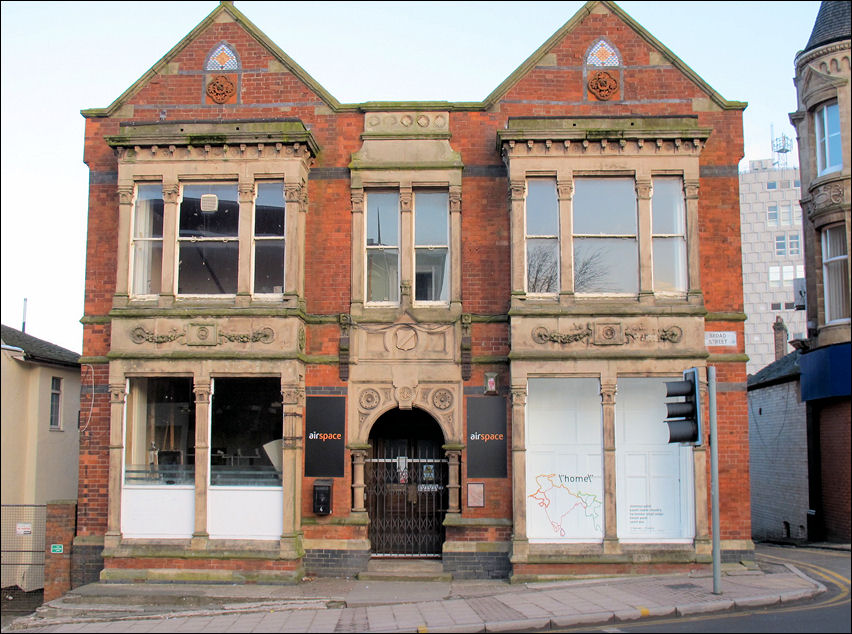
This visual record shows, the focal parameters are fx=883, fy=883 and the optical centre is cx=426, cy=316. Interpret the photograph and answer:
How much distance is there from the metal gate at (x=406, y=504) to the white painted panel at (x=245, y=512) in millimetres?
1816

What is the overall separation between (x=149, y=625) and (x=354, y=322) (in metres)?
→ 6.25

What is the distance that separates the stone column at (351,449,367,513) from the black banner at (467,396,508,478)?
76.3 inches

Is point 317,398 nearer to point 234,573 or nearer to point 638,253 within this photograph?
point 234,573

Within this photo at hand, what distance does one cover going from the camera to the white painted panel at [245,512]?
616 inches

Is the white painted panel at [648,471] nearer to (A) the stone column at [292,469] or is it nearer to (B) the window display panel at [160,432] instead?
(A) the stone column at [292,469]

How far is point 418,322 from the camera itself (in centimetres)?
1628

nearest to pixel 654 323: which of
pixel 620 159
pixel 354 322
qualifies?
pixel 620 159

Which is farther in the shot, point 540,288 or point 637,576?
point 540,288

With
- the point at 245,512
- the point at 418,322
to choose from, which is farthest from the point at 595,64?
the point at 245,512

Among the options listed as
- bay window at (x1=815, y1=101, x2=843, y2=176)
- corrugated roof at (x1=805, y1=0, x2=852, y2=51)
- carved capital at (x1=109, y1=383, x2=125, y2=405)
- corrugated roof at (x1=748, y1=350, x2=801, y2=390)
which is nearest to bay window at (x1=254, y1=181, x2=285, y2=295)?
carved capital at (x1=109, y1=383, x2=125, y2=405)

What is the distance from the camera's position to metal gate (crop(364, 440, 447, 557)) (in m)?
16.5

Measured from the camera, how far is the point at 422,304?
16.5m

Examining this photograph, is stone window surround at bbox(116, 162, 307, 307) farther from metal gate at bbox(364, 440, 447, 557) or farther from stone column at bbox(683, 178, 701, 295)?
stone column at bbox(683, 178, 701, 295)

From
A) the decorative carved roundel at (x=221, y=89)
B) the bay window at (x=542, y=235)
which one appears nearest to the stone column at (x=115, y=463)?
the decorative carved roundel at (x=221, y=89)
